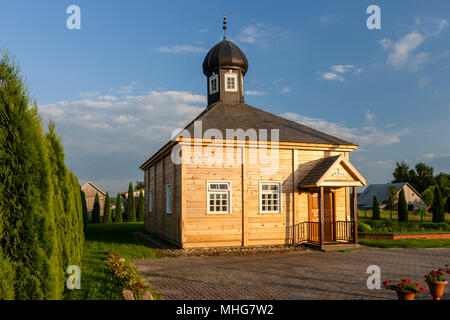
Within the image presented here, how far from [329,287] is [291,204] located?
7.25 meters

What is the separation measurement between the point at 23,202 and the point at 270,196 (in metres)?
10.8

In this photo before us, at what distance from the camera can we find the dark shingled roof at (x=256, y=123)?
49.9 ft

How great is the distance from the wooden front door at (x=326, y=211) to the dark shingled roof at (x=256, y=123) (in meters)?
2.30

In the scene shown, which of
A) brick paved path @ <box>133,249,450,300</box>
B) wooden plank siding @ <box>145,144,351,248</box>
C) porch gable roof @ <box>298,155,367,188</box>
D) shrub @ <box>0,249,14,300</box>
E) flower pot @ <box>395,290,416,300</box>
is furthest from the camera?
porch gable roof @ <box>298,155,367,188</box>

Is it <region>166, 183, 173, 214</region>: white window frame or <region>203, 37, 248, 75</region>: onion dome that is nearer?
<region>166, 183, 173, 214</region>: white window frame

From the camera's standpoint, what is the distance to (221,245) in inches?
543

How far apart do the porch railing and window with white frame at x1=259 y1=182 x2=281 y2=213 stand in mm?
1165

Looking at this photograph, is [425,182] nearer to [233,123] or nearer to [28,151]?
[233,123]

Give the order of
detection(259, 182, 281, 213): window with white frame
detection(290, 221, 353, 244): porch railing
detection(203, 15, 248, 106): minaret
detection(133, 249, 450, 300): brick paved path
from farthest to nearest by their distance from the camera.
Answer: detection(203, 15, 248, 106): minaret < detection(290, 221, 353, 244): porch railing < detection(259, 182, 281, 213): window with white frame < detection(133, 249, 450, 300): brick paved path

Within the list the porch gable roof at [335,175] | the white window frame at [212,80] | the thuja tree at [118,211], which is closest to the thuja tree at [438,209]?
the porch gable roof at [335,175]

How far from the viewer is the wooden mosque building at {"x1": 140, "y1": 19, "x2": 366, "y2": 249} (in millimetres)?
13695

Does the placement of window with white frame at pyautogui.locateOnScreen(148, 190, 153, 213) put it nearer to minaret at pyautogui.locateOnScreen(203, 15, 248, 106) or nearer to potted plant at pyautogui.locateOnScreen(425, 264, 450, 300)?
minaret at pyautogui.locateOnScreen(203, 15, 248, 106)

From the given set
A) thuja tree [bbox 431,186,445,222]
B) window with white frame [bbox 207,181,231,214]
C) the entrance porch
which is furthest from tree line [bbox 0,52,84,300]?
thuja tree [bbox 431,186,445,222]
